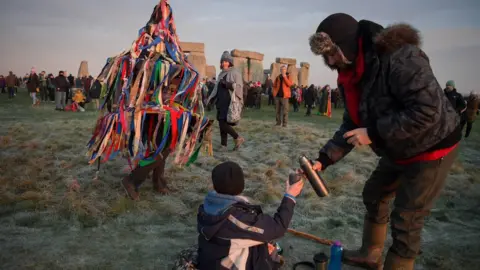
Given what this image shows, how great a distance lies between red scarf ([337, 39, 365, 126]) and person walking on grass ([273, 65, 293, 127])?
683 cm

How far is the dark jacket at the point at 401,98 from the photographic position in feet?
5.72

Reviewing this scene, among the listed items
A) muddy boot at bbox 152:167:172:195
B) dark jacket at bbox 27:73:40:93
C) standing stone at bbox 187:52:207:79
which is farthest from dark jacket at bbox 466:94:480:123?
dark jacket at bbox 27:73:40:93

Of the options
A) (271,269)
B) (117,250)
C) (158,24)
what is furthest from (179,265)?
(158,24)

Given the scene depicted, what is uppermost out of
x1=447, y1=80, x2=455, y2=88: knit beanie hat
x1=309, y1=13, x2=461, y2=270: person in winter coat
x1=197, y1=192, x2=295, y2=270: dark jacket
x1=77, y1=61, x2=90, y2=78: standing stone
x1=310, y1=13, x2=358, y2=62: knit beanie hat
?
x1=77, y1=61, x2=90, y2=78: standing stone

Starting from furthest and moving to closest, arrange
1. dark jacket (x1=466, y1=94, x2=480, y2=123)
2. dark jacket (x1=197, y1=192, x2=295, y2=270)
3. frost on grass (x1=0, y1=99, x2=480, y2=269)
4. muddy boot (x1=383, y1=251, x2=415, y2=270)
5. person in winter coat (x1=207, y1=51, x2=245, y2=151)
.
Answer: dark jacket (x1=466, y1=94, x2=480, y2=123) → person in winter coat (x1=207, y1=51, x2=245, y2=151) → frost on grass (x1=0, y1=99, x2=480, y2=269) → muddy boot (x1=383, y1=251, x2=415, y2=270) → dark jacket (x1=197, y1=192, x2=295, y2=270)

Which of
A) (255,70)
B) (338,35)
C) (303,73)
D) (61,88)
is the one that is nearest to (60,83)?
(61,88)

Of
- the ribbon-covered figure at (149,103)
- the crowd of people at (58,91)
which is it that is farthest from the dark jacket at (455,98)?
the crowd of people at (58,91)

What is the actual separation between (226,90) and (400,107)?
458cm

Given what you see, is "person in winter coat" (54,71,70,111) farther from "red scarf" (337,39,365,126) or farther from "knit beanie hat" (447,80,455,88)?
"red scarf" (337,39,365,126)

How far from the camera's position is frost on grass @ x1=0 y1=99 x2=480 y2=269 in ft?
8.68

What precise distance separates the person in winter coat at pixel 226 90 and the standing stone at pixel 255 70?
17.8m

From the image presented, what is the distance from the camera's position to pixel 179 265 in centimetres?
217

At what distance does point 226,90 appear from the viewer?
20.6ft

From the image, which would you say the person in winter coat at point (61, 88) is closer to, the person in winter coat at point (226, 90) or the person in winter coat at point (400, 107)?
the person in winter coat at point (226, 90)
